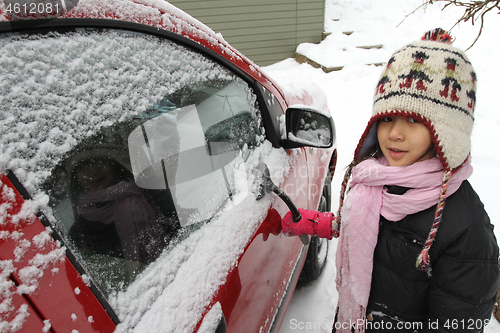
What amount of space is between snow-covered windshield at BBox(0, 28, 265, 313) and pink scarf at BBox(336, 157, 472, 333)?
1.38 ft

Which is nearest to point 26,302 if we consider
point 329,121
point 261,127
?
point 261,127

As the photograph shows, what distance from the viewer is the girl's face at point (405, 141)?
3.68 feet

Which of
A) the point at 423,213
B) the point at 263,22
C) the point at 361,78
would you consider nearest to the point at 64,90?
the point at 423,213

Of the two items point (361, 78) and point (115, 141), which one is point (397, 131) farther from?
point (361, 78)

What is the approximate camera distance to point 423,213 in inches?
44.2

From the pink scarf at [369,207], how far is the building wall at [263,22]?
761 cm

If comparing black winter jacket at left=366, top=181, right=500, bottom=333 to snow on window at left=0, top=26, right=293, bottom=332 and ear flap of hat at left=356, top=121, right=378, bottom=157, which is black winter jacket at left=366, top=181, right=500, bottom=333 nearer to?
ear flap of hat at left=356, top=121, right=378, bottom=157

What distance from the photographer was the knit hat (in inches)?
42.0

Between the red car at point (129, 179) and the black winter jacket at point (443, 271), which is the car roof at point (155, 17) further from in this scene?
the black winter jacket at point (443, 271)

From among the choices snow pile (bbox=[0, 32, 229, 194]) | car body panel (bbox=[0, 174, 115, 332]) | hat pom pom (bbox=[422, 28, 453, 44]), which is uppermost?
hat pom pom (bbox=[422, 28, 453, 44])

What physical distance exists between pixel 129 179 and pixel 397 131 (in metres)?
0.99

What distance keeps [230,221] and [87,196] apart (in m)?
0.52

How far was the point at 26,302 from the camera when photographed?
613 mm

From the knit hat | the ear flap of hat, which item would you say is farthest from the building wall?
the knit hat
